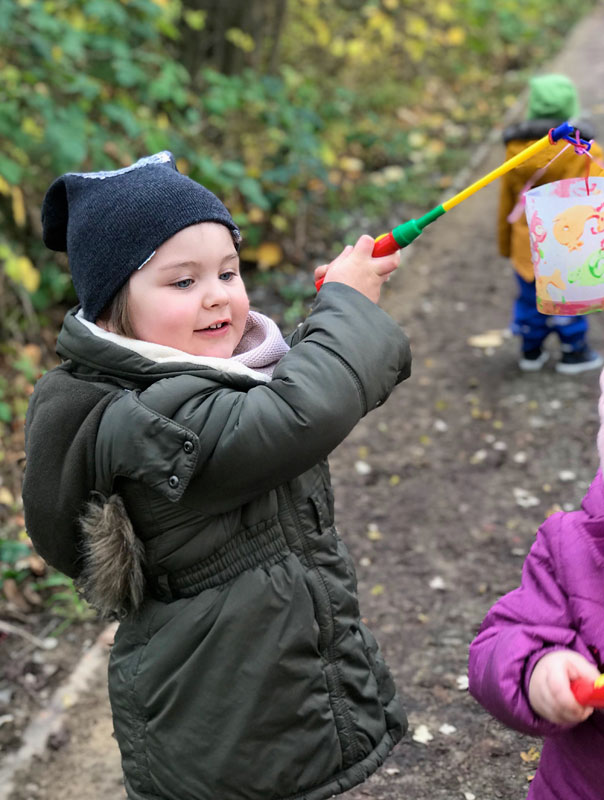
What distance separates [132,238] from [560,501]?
275 centimetres

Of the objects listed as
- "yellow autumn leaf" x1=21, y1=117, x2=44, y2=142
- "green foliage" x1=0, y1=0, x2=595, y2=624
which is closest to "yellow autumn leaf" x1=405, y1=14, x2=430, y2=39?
"green foliage" x1=0, y1=0, x2=595, y2=624

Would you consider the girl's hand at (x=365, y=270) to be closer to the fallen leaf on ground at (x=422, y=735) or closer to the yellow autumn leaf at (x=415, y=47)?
the fallen leaf on ground at (x=422, y=735)

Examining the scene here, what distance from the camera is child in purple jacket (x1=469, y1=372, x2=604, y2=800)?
145cm

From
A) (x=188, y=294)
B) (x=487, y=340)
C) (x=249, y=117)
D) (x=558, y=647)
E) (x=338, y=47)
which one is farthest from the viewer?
(x=338, y=47)

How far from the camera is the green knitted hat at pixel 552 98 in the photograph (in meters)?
4.49

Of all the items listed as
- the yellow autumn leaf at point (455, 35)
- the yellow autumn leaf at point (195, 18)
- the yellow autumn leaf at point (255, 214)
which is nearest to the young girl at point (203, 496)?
the yellow autumn leaf at point (255, 214)

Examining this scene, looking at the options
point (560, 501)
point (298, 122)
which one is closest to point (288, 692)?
point (560, 501)

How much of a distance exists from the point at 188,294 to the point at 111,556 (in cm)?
51

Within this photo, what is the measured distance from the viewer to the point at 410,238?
5.48 feet

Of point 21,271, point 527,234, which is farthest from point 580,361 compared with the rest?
point 21,271

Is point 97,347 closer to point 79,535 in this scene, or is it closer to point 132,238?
point 132,238

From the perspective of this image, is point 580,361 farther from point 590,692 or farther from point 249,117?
point 590,692

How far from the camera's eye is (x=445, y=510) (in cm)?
402

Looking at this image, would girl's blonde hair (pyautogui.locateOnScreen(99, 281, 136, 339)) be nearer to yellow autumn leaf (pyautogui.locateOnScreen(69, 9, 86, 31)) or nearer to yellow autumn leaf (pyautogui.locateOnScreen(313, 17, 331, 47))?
yellow autumn leaf (pyautogui.locateOnScreen(69, 9, 86, 31))
